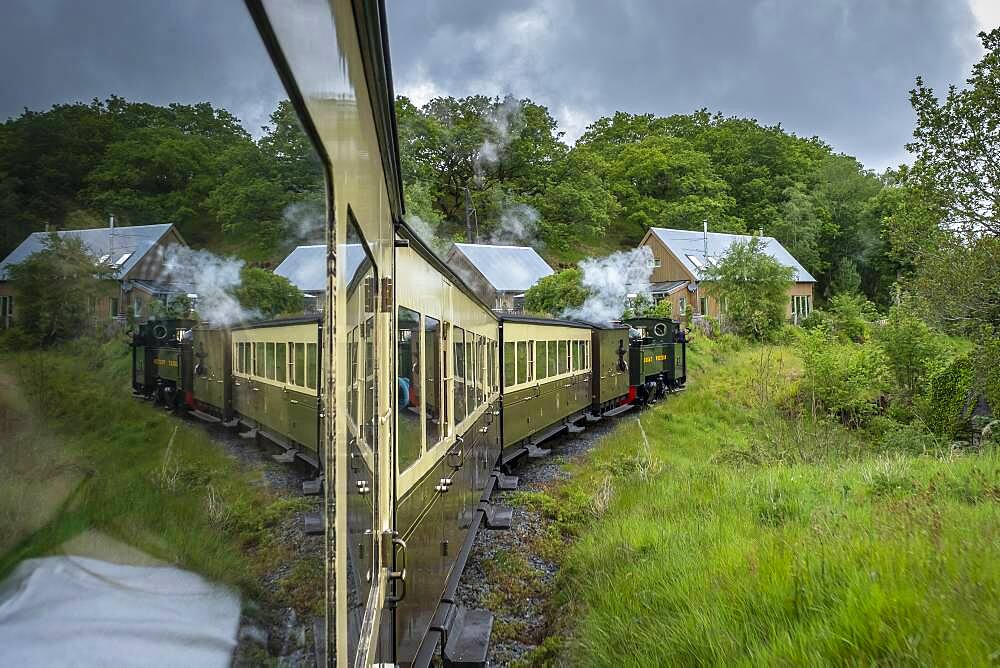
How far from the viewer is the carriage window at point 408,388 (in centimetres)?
320

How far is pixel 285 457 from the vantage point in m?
1.13

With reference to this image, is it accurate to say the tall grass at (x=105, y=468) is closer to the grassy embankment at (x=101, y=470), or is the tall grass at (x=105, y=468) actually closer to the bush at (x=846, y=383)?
the grassy embankment at (x=101, y=470)

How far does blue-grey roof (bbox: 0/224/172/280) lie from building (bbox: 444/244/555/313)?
35.1 meters

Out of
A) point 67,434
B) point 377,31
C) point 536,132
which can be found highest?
point 536,132

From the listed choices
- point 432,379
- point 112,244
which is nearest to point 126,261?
point 112,244

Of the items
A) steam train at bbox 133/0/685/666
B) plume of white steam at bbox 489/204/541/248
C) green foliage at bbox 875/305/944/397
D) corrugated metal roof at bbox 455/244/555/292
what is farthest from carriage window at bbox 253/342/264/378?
plume of white steam at bbox 489/204/541/248

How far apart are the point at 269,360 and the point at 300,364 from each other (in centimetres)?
22

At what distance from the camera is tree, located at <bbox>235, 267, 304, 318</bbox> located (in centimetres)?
91

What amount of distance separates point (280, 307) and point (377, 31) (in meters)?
1.15

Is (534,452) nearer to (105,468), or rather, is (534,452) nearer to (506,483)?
(506,483)

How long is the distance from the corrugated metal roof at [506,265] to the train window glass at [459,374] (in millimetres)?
31361

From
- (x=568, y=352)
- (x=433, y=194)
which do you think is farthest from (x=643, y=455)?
(x=433, y=194)

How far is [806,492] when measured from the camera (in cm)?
716

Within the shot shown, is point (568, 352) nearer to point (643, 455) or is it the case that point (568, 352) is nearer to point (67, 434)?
point (643, 455)
